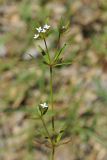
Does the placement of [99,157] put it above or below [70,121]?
below

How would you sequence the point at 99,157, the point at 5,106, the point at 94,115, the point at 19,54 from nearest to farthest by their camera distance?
1. the point at 99,157
2. the point at 94,115
3. the point at 5,106
4. the point at 19,54

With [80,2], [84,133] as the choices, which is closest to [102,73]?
[84,133]

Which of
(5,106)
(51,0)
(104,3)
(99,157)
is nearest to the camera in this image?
(99,157)

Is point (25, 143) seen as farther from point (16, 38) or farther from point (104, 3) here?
point (104, 3)

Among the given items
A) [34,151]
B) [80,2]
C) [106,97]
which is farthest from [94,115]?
[80,2]

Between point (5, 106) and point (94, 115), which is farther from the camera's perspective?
point (5, 106)

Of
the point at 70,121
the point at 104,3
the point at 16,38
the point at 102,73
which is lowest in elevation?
the point at 70,121
